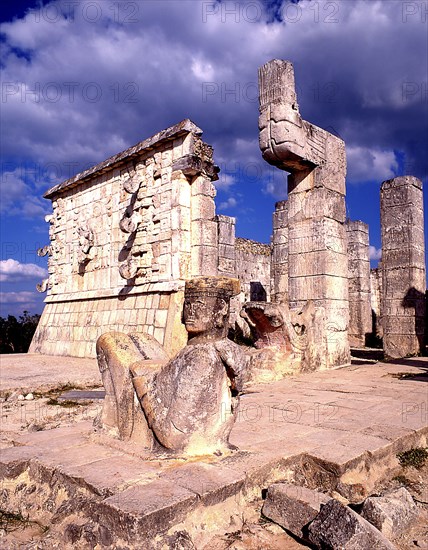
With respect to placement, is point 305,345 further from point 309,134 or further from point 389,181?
point 389,181

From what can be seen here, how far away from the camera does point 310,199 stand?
8930 mm

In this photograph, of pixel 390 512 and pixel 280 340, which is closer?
pixel 390 512

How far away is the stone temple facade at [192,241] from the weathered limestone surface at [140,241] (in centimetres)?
3

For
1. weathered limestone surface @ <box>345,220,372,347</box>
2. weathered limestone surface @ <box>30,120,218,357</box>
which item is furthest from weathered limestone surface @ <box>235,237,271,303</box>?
weathered limestone surface @ <box>30,120,218,357</box>

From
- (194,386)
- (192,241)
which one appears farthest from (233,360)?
(192,241)

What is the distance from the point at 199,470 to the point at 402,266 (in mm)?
11072

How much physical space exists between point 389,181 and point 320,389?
27.5 ft

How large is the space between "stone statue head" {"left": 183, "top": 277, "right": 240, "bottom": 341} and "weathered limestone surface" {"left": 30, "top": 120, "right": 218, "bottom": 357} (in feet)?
19.8

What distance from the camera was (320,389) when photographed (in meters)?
6.26

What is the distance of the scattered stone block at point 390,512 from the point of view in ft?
8.16

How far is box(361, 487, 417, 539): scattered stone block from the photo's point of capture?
8.16ft

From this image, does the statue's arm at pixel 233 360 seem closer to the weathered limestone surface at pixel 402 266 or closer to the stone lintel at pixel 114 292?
the stone lintel at pixel 114 292

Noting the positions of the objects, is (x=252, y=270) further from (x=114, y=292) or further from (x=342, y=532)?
(x=342, y=532)

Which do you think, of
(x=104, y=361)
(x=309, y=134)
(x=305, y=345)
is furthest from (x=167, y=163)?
(x=104, y=361)
